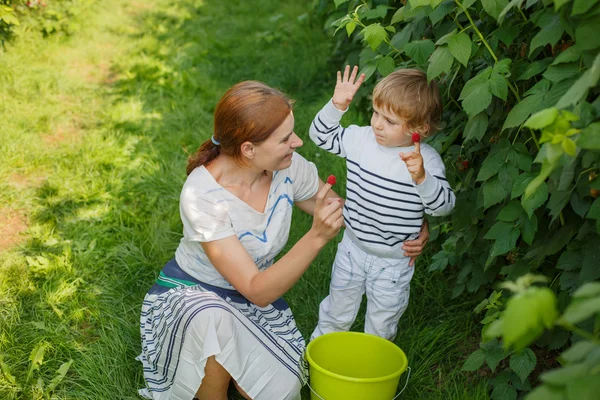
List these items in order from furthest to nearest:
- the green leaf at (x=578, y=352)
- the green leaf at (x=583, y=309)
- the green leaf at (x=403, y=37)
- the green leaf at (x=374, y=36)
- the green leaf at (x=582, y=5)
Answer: the green leaf at (x=403, y=37) < the green leaf at (x=374, y=36) < the green leaf at (x=582, y=5) < the green leaf at (x=578, y=352) < the green leaf at (x=583, y=309)

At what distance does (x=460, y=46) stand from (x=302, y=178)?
0.92m

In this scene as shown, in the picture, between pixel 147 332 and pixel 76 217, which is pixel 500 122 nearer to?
pixel 147 332

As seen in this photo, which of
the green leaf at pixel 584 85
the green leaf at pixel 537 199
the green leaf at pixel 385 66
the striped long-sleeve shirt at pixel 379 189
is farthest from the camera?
the green leaf at pixel 385 66

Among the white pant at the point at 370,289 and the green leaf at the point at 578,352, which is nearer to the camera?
the green leaf at the point at 578,352

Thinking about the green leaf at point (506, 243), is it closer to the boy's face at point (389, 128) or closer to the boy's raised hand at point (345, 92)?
the boy's face at point (389, 128)

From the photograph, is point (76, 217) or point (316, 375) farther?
point (76, 217)

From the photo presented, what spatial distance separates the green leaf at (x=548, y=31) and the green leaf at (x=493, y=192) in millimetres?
445

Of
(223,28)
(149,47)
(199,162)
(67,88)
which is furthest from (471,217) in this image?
(223,28)

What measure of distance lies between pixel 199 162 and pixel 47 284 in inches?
38.2

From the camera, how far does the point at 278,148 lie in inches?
91.9

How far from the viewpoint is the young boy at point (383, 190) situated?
2232mm

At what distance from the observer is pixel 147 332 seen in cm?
248

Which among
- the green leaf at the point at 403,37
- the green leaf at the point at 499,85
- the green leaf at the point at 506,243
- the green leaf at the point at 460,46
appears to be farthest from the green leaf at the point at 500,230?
the green leaf at the point at 403,37

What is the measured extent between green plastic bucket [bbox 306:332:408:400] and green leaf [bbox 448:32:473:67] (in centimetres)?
98
